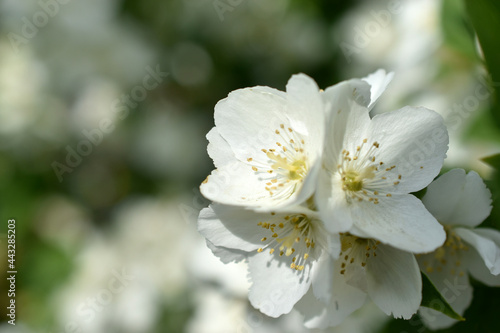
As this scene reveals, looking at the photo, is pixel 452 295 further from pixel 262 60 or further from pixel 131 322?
pixel 262 60

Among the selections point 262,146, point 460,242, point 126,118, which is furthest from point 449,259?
point 126,118

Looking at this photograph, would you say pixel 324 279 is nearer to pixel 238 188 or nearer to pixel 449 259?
pixel 238 188

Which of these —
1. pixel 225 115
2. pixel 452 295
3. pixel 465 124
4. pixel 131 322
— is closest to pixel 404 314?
pixel 452 295

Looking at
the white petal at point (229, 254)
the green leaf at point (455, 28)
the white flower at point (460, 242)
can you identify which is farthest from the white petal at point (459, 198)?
the green leaf at point (455, 28)

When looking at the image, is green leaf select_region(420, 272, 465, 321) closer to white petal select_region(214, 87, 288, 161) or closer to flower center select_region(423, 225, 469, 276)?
flower center select_region(423, 225, 469, 276)

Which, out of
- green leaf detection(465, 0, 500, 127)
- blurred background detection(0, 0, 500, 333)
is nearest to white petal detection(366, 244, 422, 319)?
green leaf detection(465, 0, 500, 127)

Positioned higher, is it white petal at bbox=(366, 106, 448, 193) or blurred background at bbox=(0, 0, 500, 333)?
white petal at bbox=(366, 106, 448, 193)

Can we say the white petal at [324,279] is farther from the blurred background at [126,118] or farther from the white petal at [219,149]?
the blurred background at [126,118]
